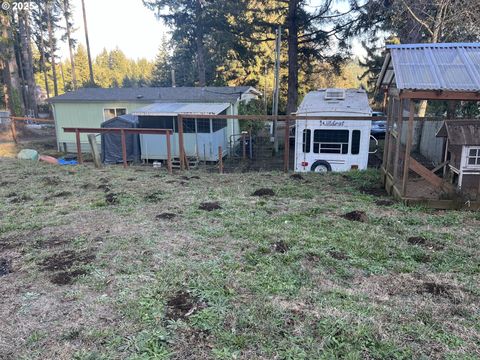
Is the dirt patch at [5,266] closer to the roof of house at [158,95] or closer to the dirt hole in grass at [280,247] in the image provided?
the dirt hole in grass at [280,247]

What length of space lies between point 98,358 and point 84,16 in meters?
31.5

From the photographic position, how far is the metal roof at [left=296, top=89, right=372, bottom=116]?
10445mm

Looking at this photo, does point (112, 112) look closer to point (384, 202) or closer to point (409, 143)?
point (384, 202)

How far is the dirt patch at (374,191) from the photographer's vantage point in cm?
805

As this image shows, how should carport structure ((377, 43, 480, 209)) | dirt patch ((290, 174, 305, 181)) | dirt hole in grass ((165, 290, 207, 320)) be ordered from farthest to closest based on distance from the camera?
dirt patch ((290, 174, 305, 181)), carport structure ((377, 43, 480, 209)), dirt hole in grass ((165, 290, 207, 320))

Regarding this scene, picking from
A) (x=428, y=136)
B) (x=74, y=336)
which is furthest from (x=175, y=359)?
(x=428, y=136)

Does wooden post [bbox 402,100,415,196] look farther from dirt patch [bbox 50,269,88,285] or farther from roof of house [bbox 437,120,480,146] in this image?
dirt patch [bbox 50,269,88,285]

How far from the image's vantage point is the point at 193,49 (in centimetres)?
3097

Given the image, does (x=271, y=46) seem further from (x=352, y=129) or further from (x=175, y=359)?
(x=175, y=359)

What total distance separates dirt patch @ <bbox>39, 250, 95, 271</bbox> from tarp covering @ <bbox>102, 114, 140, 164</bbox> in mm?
9560

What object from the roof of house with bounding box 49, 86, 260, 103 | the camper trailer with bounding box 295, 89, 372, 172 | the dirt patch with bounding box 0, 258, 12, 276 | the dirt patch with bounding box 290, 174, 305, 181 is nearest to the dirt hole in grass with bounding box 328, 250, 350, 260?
the dirt patch with bounding box 0, 258, 12, 276

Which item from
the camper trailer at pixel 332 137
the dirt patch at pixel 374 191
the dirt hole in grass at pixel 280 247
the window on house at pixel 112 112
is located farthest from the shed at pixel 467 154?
the window on house at pixel 112 112

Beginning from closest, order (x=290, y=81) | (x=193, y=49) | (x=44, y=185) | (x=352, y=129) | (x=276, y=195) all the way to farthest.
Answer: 1. (x=276, y=195)
2. (x=44, y=185)
3. (x=352, y=129)
4. (x=290, y=81)
5. (x=193, y=49)

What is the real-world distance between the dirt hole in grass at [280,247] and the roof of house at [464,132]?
13.0ft
